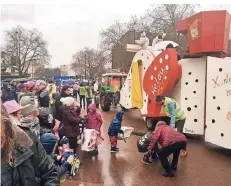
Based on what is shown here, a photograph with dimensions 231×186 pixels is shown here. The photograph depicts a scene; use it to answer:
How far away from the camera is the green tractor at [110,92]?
1528 cm

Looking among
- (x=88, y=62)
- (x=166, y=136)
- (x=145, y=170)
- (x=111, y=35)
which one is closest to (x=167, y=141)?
(x=166, y=136)

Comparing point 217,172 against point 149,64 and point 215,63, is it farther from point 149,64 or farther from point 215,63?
point 149,64

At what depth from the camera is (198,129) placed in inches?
308

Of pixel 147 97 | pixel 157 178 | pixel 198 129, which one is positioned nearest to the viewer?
pixel 157 178

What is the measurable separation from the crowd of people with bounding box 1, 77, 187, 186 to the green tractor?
289 inches

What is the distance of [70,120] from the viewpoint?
5.99m

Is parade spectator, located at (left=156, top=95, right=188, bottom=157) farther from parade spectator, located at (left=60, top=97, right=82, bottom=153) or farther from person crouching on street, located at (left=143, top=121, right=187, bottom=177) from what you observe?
parade spectator, located at (left=60, top=97, right=82, bottom=153)

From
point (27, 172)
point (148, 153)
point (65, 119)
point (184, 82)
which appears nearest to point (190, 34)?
point (184, 82)

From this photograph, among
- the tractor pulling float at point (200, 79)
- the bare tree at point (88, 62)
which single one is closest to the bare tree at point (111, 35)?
the bare tree at point (88, 62)

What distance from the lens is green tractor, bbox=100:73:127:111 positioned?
50.1 ft

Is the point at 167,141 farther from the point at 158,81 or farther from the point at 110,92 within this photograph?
the point at 110,92

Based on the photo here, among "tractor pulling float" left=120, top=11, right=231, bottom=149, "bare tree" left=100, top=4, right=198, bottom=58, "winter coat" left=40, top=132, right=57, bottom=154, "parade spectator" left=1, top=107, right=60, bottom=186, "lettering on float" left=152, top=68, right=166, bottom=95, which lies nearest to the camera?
"parade spectator" left=1, top=107, right=60, bottom=186

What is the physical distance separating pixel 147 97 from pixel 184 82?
1581 millimetres

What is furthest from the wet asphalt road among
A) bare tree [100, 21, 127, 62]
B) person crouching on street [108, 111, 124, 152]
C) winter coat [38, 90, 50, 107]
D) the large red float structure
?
bare tree [100, 21, 127, 62]
